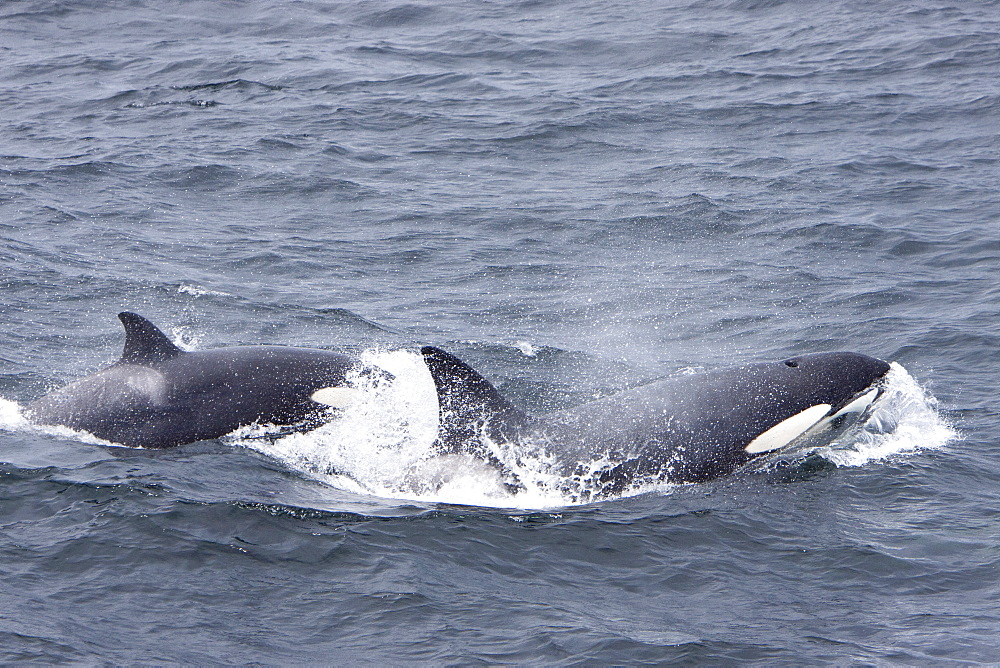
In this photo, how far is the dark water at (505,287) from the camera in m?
8.36

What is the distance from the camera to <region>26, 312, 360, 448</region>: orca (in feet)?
35.6

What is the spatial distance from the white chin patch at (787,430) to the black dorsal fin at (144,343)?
5.43 metres

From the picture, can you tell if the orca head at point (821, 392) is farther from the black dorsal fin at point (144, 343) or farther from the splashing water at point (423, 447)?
the black dorsal fin at point (144, 343)

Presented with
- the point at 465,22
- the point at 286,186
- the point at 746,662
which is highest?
the point at 465,22

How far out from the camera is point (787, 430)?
10156mm

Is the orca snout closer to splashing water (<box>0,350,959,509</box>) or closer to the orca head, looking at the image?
the orca head

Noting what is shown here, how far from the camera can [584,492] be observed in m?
9.91

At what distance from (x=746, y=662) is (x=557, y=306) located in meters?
8.72

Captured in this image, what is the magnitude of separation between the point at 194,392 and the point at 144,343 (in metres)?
0.69

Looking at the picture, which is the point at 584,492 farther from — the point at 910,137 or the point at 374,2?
the point at 374,2

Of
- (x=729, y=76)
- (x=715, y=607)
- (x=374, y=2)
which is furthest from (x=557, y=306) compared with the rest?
(x=374, y=2)

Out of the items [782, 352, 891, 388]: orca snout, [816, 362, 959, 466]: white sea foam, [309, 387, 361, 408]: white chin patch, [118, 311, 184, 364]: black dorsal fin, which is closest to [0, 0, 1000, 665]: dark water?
[816, 362, 959, 466]: white sea foam

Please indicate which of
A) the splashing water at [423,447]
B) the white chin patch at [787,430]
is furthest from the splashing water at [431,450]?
the white chin patch at [787,430]

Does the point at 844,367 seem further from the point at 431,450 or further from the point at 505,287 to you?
the point at 505,287
